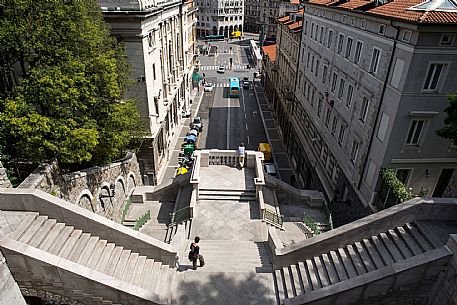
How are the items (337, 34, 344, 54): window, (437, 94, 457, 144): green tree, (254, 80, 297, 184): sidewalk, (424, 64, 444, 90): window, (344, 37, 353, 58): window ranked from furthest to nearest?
1. (254, 80, 297, 184): sidewalk
2. (337, 34, 344, 54): window
3. (344, 37, 353, 58): window
4. (424, 64, 444, 90): window
5. (437, 94, 457, 144): green tree

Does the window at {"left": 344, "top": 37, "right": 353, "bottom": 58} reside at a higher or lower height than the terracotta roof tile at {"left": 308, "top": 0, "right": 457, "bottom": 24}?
lower

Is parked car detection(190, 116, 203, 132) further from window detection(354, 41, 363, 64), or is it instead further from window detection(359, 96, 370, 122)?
window detection(359, 96, 370, 122)

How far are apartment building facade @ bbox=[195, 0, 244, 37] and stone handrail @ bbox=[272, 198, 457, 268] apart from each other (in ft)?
387

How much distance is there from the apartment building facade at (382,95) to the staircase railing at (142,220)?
43.8 feet

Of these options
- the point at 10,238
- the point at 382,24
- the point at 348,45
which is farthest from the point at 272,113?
the point at 10,238

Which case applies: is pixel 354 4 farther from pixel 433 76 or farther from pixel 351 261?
pixel 351 261

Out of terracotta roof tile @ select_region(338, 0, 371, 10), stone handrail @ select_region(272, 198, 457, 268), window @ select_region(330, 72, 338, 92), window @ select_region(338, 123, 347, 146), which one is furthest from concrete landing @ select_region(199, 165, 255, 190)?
terracotta roof tile @ select_region(338, 0, 371, 10)

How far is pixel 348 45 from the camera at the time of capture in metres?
21.5

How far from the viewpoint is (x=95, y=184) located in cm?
1742

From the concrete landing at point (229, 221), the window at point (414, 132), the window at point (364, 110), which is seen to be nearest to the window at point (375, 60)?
the window at point (364, 110)

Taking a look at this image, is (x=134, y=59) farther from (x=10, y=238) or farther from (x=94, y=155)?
(x=10, y=238)

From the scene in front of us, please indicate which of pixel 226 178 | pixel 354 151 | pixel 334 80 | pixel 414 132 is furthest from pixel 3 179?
pixel 334 80

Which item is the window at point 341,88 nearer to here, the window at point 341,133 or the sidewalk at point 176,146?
the window at point 341,133

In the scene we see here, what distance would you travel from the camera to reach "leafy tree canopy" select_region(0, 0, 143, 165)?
13.7m
